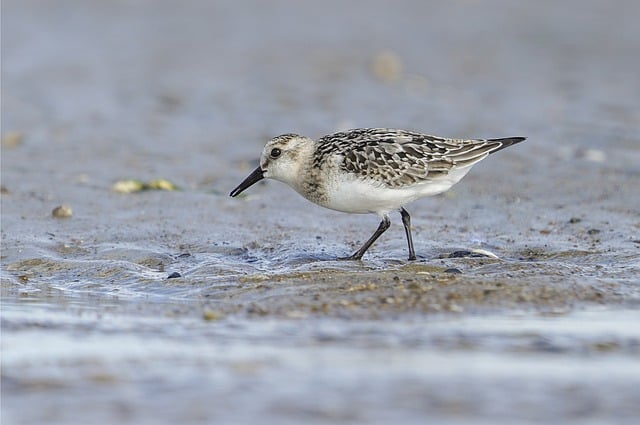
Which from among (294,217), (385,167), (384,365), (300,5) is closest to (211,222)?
(294,217)

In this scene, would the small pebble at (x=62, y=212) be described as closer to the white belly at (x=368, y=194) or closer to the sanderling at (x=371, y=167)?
the sanderling at (x=371, y=167)

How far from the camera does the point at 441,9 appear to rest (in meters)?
18.1

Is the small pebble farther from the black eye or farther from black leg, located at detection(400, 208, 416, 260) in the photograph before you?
black leg, located at detection(400, 208, 416, 260)

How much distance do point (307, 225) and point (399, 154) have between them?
4.43 ft

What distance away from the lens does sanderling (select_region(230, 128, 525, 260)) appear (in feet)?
29.2

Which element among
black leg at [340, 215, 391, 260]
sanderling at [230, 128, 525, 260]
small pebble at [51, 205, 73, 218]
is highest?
sanderling at [230, 128, 525, 260]

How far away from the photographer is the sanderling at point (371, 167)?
8906 millimetres

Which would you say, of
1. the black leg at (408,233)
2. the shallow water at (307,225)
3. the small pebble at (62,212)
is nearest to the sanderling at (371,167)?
the black leg at (408,233)

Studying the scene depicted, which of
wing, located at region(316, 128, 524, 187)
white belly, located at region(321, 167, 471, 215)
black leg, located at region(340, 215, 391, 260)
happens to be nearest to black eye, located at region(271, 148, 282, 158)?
wing, located at region(316, 128, 524, 187)

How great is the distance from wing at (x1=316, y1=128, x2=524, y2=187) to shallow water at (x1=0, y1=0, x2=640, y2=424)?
0.64 meters

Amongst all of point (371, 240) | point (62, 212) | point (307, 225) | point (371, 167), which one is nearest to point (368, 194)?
point (371, 167)

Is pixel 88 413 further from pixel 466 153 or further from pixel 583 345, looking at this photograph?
pixel 466 153

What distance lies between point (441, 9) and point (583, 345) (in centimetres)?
1240

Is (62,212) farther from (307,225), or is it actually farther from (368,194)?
(368,194)
